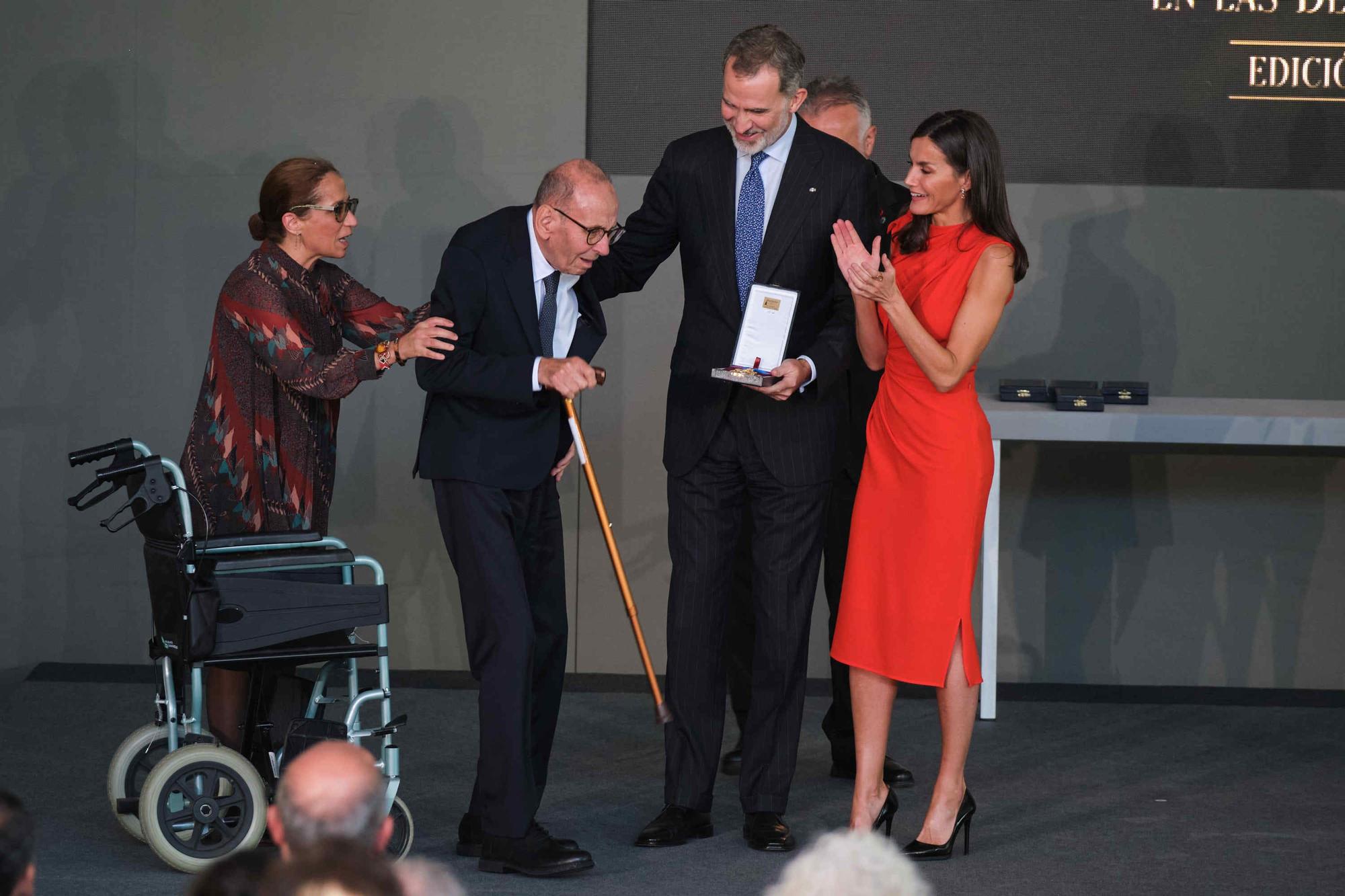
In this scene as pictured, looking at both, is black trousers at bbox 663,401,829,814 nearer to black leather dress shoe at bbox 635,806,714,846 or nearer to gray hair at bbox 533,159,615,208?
black leather dress shoe at bbox 635,806,714,846

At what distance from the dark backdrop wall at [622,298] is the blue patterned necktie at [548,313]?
1.87 meters

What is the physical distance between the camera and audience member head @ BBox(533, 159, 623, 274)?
123 inches

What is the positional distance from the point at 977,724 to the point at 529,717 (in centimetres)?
194

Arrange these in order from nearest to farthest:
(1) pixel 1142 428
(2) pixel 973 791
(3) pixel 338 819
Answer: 1. (3) pixel 338 819
2. (2) pixel 973 791
3. (1) pixel 1142 428

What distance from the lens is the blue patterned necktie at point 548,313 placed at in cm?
329

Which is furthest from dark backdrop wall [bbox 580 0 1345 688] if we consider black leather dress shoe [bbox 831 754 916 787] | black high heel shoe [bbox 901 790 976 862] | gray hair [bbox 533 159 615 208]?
gray hair [bbox 533 159 615 208]

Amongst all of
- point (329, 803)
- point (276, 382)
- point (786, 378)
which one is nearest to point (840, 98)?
point (786, 378)

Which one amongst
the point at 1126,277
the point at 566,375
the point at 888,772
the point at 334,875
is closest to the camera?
the point at 334,875

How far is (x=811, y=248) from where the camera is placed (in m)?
3.45

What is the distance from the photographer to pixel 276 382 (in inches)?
140

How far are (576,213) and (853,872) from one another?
203 centimetres

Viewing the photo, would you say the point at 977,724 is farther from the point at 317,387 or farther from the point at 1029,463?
the point at 317,387

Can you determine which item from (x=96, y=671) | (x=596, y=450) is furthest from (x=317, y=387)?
(x=96, y=671)

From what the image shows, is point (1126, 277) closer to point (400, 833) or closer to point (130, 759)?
point (400, 833)
